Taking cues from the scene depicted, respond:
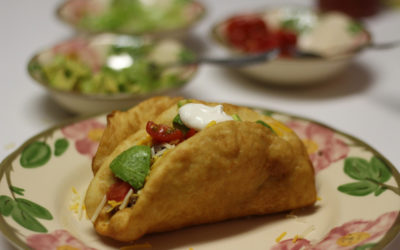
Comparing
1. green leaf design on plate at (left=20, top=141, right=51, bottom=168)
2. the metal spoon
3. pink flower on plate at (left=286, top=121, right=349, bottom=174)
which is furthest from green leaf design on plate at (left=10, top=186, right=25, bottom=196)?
the metal spoon

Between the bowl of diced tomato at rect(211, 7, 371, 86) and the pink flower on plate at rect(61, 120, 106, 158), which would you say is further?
the bowl of diced tomato at rect(211, 7, 371, 86)

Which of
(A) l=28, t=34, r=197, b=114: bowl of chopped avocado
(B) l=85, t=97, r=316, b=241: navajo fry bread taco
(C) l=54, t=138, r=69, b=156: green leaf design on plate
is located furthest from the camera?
(A) l=28, t=34, r=197, b=114: bowl of chopped avocado

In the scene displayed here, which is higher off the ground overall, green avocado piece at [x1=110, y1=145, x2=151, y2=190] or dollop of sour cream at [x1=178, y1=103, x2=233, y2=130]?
dollop of sour cream at [x1=178, y1=103, x2=233, y2=130]

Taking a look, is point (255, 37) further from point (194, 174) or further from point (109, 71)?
point (194, 174)

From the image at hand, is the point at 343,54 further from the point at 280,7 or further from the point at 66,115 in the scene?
the point at 66,115

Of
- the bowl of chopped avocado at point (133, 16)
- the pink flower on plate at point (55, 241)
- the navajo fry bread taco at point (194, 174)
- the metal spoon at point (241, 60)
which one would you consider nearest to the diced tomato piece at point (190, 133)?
the navajo fry bread taco at point (194, 174)

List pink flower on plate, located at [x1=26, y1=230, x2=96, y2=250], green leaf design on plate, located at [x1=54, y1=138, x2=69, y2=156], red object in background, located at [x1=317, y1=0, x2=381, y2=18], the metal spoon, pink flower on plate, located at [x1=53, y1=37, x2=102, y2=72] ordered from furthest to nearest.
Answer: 1. red object in background, located at [x1=317, y1=0, x2=381, y2=18]
2. pink flower on plate, located at [x1=53, y1=37, x2=102, y2=72]
3. the metal spoon
4. green leaf design on plate, located at [x1=54, y1=138, x2=69, y2=156]
5. pink flower on plate, located at [x1=26, y1=230, x2=96, y2=250]

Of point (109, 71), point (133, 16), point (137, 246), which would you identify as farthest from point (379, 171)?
point (133, 16)

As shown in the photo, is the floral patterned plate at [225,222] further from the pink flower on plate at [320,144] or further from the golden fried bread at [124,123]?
the golden fried bread at [124,123]

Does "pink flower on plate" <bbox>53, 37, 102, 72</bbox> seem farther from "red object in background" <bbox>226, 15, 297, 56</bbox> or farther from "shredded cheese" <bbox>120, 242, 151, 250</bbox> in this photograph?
"shredded cheese" <bbox>120, 242, 151, 250</bbox>
